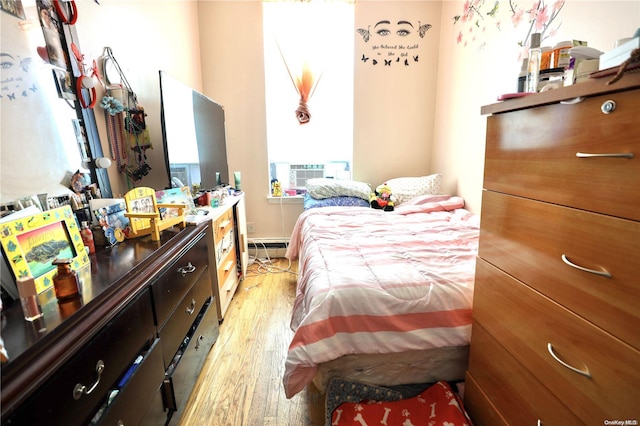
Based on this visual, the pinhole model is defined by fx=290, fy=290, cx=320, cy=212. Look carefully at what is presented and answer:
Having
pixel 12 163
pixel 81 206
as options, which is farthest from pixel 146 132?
pixel 12 163

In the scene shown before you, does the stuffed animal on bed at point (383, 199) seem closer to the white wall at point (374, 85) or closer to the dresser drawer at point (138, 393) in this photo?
Answer: the white wall at point (374, 85)

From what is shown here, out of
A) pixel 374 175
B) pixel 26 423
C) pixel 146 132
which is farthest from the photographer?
pixel 374 175

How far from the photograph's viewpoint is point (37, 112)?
3.29 ft

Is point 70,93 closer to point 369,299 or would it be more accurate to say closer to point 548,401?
point 369,299

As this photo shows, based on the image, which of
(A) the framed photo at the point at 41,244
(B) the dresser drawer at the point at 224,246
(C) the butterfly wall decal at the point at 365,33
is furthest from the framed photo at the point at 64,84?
(C) the butterfly wall decal at the point at 365,33

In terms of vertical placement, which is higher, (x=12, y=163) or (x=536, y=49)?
(x=536, y=49)

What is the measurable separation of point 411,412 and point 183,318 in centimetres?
105

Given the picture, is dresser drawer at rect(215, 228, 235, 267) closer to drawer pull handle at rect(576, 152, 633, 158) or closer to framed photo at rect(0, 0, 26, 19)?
framed photo at rect(0, 0, 26, 19)

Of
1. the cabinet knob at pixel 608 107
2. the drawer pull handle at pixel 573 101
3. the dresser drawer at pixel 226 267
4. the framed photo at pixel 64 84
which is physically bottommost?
the dresser drawer at pixel 226 267

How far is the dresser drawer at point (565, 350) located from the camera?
63 centimetres

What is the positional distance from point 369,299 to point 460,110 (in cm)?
231

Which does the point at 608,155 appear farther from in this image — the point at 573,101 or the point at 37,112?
the point at 37,112

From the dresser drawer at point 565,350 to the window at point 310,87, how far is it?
8.09 feet

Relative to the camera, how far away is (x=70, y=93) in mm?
1152
